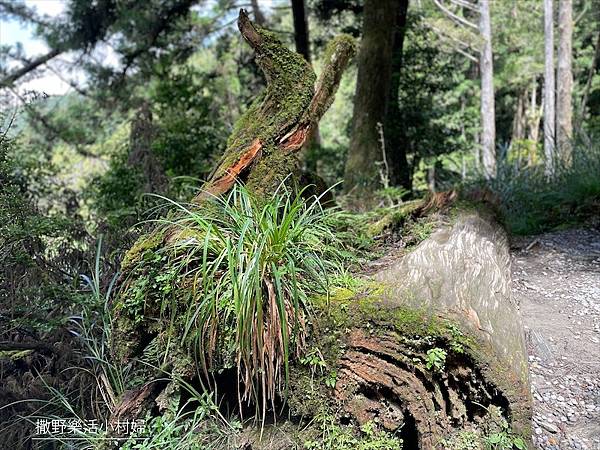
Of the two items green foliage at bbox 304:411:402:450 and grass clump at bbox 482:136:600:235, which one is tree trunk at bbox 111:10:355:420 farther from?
grass clump at bbox 482:136:600:235

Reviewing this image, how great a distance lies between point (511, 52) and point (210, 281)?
1001 inches

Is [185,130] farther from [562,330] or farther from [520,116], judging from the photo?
[520,116]

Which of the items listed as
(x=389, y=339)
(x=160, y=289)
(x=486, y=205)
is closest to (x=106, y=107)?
(x=486, y=205)

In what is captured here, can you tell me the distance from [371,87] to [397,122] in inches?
85.9

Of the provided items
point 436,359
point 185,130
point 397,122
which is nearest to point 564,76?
point 397,122

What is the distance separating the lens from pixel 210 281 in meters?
2.16

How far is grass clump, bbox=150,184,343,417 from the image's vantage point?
2041 mm

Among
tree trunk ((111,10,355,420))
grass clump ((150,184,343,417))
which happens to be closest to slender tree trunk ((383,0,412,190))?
tree trunk ((111,10,355,420))

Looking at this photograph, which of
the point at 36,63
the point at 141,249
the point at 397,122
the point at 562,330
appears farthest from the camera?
the point at 36,63

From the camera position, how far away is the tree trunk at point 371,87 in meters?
6.24

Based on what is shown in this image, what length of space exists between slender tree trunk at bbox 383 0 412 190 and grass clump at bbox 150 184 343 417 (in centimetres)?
554

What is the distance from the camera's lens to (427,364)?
1971mm

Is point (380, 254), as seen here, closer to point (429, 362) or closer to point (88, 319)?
point (429, 362)

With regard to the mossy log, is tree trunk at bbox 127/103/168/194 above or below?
above
